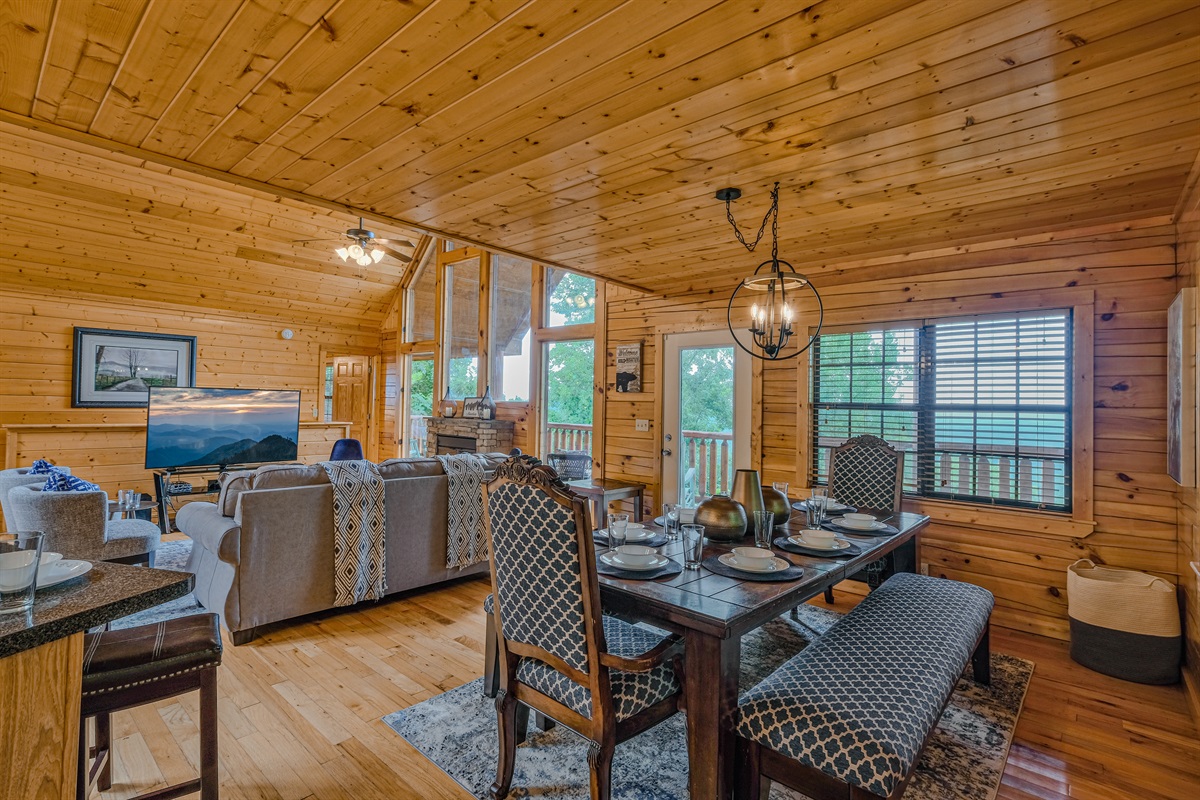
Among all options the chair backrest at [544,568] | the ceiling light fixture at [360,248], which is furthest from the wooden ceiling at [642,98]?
the ceiling light fixture at [360,248]

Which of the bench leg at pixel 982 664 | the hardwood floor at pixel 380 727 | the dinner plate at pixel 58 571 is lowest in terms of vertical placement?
the hardwood floor at pixel 380 727

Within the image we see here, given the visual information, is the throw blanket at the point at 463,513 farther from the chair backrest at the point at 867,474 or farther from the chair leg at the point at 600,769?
the chair backrest at the point at 867,474

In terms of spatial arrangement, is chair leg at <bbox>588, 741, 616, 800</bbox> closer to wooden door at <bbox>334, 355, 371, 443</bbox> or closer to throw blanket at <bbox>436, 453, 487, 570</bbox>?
throw blanket at <bbox>436, 453, 487, 570</bbox>

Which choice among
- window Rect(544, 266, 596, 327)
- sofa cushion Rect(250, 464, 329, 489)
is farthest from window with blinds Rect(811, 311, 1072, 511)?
sofa cushion Rect(250, 464, 329, 489)

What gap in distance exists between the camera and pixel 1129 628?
2.91 meters

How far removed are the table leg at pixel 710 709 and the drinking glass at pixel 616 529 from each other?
57 cm

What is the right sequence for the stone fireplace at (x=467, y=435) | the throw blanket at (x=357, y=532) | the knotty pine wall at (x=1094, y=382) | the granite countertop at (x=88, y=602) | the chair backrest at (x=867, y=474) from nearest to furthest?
the granite countertop at (x=88, y=602) → the knotty pine wall at (x=1094, y=382) → the throw blanket at (x=357, y=532) → the chair backrest at (x=867, y=474) → the stone fireplace at (x=467, y=435)

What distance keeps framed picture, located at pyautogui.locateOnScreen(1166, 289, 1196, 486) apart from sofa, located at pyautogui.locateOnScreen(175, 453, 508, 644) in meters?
4.07

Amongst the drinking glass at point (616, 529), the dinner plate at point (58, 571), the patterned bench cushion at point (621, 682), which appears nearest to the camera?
the dinner plate at point (58, 571)

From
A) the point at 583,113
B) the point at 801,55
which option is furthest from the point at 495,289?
the point at 801,55

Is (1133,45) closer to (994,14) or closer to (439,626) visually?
(994,14)

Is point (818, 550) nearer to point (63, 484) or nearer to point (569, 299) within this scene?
point (63, 484)

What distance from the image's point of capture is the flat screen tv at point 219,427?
A: 19.9ft

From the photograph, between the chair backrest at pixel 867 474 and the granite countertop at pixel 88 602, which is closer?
the granite countertop at pixel 88 602
